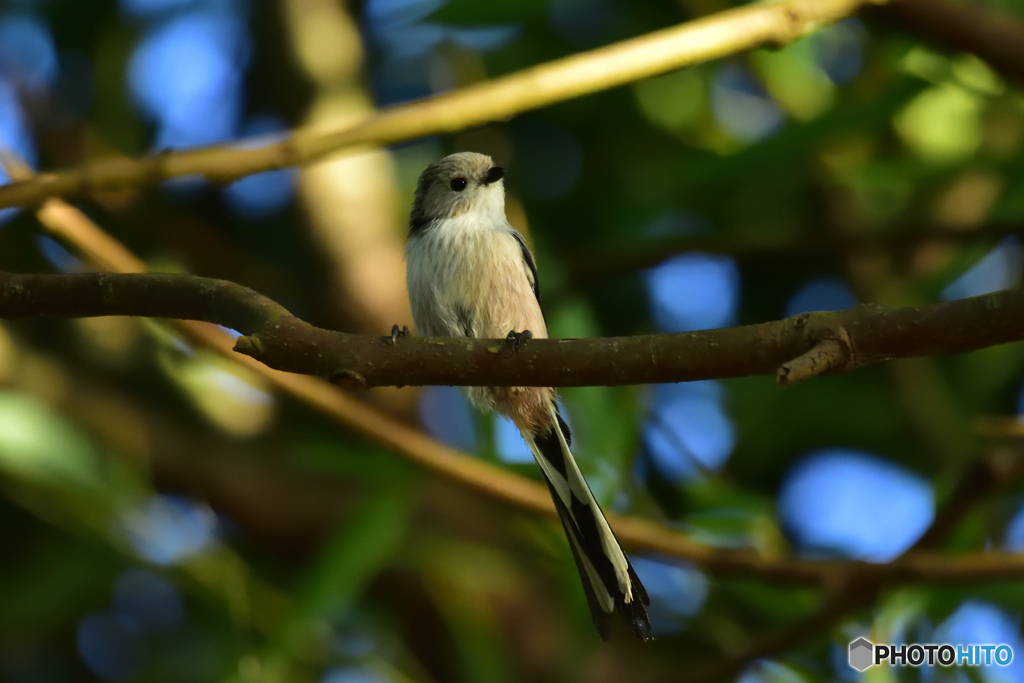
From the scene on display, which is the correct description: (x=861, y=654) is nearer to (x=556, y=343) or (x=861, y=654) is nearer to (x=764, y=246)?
(x=764, y=246)

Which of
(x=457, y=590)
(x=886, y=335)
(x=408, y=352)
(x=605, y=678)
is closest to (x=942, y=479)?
(x=605, y=678)

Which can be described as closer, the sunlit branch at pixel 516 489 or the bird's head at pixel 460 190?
the sunlit branch at pixel 516 489

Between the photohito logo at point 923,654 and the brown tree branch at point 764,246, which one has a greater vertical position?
the brown tree branch at point 764,246

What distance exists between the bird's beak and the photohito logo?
184 cm

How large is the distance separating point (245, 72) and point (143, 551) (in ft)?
7.12

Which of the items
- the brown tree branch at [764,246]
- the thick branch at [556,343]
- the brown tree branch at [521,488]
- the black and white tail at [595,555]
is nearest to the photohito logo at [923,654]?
the brown tree branch at [521,488]

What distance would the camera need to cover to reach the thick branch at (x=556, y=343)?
63.9 inches

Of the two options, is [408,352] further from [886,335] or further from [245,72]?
[245,72]

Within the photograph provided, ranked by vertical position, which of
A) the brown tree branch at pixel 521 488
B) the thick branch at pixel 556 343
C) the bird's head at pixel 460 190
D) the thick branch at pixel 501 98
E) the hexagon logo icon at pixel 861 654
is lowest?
the thick branch at pixel 556 343

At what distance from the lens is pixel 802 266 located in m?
4.07

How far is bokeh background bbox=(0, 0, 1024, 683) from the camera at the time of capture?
3.26 metres

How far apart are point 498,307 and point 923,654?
5.33ft

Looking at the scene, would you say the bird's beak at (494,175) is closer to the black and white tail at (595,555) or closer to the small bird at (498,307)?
the small bird at (498,307)

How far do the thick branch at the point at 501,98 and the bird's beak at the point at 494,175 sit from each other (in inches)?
35.9
